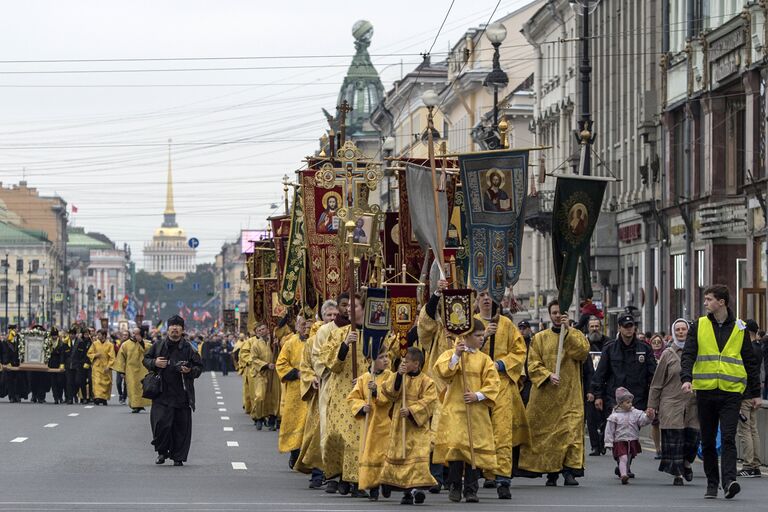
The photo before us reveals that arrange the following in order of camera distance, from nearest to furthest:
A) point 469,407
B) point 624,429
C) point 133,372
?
point 469,407
point 624,429
point 133,372

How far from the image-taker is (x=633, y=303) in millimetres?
55719

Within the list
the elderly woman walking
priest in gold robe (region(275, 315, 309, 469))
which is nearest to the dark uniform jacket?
the elderly woman walking

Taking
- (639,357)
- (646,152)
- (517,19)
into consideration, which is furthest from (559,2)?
(639,357)

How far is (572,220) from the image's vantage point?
810 inches

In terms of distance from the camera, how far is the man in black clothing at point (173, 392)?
72.8 feet

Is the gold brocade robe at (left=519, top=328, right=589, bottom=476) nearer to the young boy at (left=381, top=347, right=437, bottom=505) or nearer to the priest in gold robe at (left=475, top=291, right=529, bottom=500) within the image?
the priest in gold robe at (left=475, top=291, right=529, bottom=500)

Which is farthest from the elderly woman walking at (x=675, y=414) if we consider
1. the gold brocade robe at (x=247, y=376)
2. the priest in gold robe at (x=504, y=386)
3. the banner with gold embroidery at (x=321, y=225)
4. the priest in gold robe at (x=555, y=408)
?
the gold brocade robe at (x=247, y=376)

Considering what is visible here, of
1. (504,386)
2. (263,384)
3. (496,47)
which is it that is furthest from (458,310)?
(496,47)

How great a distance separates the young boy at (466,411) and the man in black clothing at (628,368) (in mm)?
4068

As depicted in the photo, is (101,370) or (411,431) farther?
(101,370)

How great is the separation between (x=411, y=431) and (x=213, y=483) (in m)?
2.98

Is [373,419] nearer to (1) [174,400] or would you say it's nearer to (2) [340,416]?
(2) [340,416]

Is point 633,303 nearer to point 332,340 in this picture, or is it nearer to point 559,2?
point 559,2

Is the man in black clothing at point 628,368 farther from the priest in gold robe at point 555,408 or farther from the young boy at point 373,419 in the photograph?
the young boy at point 373,419
